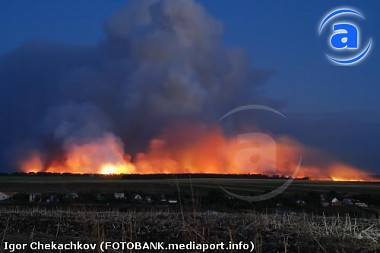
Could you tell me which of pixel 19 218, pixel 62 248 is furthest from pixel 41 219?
pixel 62 248

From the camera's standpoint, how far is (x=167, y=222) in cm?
Result: 1434

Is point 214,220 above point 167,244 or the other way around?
above

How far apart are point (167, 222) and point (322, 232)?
171 inches

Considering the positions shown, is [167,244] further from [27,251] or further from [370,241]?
[370,241]

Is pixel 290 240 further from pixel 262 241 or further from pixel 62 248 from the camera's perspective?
pixel 62 248

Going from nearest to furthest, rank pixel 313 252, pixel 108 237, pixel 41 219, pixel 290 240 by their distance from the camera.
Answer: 1. pixel 313 252
2. pixel 290 240
3. pixel 108 237
4. pixel 41 219

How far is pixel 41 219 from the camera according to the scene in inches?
644

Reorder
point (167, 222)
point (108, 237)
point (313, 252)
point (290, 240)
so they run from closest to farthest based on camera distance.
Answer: point (313, 252) → point (290, 240) → point (108, 237) → point (167, 222)

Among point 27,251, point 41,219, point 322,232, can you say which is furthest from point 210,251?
point 41,219

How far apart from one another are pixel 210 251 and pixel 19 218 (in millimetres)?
8477

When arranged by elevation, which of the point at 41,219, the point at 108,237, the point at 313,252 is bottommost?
the point at 313,252

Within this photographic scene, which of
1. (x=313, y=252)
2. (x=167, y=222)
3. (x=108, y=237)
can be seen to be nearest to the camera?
(x=313, y=252)

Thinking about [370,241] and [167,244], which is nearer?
[370,241]

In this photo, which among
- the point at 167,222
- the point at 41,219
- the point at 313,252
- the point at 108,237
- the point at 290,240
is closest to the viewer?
the point at 313,252
